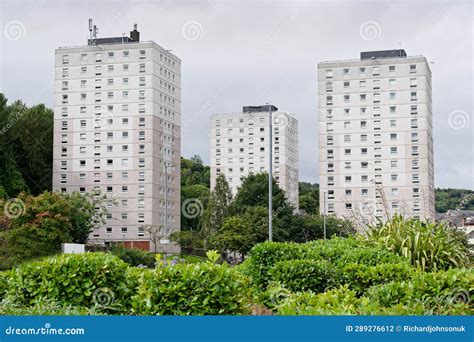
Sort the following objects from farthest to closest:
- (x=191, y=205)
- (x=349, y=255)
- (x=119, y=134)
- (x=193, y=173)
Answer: (x=193, y=173) → (x=191, y=205) → (x=119, y=134) → (x=349, y=255)

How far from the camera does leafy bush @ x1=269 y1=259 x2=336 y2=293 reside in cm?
1027

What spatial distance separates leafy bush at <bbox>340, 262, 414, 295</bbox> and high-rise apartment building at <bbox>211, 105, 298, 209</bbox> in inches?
3733

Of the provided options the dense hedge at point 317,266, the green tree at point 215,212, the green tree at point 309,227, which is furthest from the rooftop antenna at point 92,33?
the dense hedge at point 317,266

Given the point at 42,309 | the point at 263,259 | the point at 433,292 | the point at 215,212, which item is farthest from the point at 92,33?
the point at 433,292

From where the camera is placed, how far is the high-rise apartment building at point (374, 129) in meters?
72.1

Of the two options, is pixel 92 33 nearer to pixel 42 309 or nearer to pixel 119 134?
pixel 119 134

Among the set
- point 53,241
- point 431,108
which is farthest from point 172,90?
point 53,241

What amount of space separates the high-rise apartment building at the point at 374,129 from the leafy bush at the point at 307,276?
61.8 m

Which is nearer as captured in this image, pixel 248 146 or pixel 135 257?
pixel 135 257

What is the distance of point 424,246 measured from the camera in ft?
45.0

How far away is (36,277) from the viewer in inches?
327

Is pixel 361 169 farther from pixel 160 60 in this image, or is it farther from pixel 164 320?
pixel 164 320

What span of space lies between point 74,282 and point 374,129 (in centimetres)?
6671

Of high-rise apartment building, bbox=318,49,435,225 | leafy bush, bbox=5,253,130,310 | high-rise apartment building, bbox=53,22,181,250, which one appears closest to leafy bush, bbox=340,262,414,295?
leafy bush, bbox=5,253,130,310
